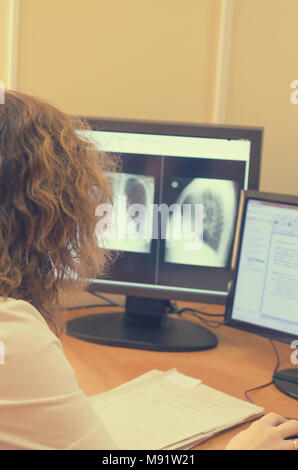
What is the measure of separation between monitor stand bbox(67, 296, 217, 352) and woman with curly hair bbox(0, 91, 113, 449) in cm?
50

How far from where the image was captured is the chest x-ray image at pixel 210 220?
1.43 metres

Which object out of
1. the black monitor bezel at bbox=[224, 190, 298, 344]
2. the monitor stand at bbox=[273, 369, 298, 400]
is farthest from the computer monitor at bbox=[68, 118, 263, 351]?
the monitor stand at bbox=[273, 369, 298, 400]

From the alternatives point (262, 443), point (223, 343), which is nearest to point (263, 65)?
point (223, 343)

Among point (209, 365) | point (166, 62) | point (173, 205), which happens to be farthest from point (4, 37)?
point (209, 365)

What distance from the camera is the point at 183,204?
1.44 meters

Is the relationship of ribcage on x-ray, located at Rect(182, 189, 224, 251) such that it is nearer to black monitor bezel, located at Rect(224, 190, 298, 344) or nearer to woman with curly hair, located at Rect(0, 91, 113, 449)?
black monitor bezel, located at Rect(224, 190, 298, 344)

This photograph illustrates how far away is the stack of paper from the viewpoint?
3.25 feet

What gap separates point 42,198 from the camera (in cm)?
76

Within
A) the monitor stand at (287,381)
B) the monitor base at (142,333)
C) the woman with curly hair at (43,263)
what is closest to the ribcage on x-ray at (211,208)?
the monitor base at (142,333)

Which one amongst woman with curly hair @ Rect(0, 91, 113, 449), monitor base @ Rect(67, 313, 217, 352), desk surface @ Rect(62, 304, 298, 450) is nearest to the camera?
woman with curly hair @ Rect(0, 91, 113, 449)

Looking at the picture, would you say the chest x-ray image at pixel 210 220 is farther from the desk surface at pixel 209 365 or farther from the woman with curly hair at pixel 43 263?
the woman with curly hair at pixel 43 263

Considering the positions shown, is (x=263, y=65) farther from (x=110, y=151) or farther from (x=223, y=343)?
(x=223, y=343)

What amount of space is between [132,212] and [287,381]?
1.69 ft

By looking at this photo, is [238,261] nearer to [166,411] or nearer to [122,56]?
[166,411]
